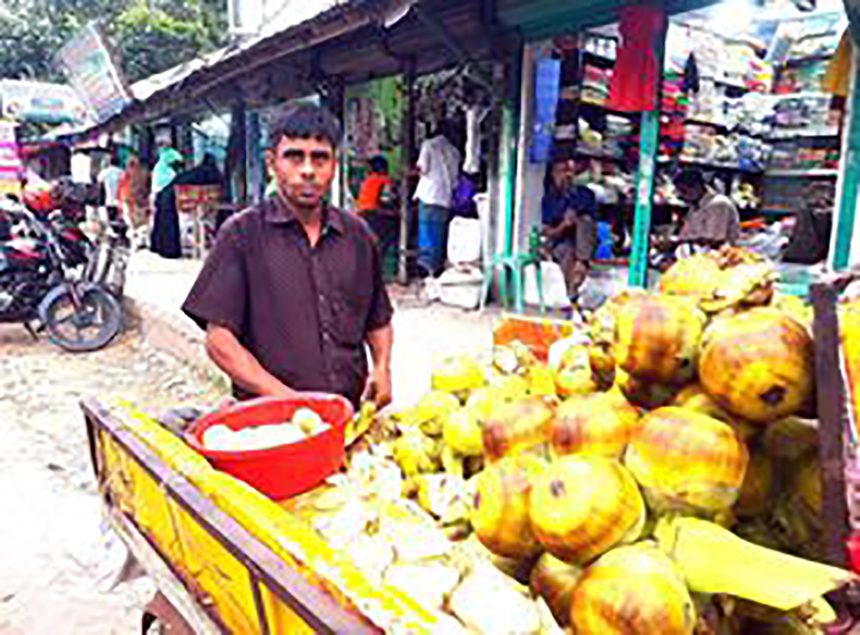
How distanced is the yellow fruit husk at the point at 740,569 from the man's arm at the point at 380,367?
1415mm

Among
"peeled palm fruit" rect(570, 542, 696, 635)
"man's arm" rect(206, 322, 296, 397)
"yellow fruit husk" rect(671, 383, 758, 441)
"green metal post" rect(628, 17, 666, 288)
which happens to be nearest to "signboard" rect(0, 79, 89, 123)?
"green metal post" rect(628, 17, 666, 288)

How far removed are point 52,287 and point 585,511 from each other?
7314mm

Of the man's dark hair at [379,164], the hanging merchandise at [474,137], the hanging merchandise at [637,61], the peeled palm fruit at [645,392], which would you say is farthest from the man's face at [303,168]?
the man's dark hair at [379,164]

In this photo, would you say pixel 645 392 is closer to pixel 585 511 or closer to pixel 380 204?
pixel 585 511

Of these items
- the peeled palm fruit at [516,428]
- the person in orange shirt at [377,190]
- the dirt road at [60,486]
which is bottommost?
the dirt road at [60,486]

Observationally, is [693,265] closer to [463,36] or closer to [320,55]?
[463,36]

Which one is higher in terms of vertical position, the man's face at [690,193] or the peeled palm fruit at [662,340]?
the man's face at [690,193]

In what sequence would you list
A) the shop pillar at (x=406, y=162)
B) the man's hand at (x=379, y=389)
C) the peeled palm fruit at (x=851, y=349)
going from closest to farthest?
the peeled palm fruit at (x=851, y=349)
the man's hand at (x=379, y=389)
the shop pillar at (x=406, y=162)

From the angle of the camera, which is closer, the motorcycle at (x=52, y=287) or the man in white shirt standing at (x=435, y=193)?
the motorcycle at (x=52, y=287)

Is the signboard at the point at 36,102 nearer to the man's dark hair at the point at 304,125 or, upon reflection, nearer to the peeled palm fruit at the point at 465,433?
the man's dark hair at the point at 304,125

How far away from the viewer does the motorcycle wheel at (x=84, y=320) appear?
21.9 feet

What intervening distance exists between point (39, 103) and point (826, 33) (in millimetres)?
24359

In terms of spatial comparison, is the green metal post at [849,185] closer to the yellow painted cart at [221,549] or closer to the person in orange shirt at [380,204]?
the yellow painted cart at [221,549]

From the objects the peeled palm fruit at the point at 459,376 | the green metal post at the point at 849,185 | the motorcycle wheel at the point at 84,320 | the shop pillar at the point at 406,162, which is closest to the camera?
the peeled palm fruit at the point at 459,376
